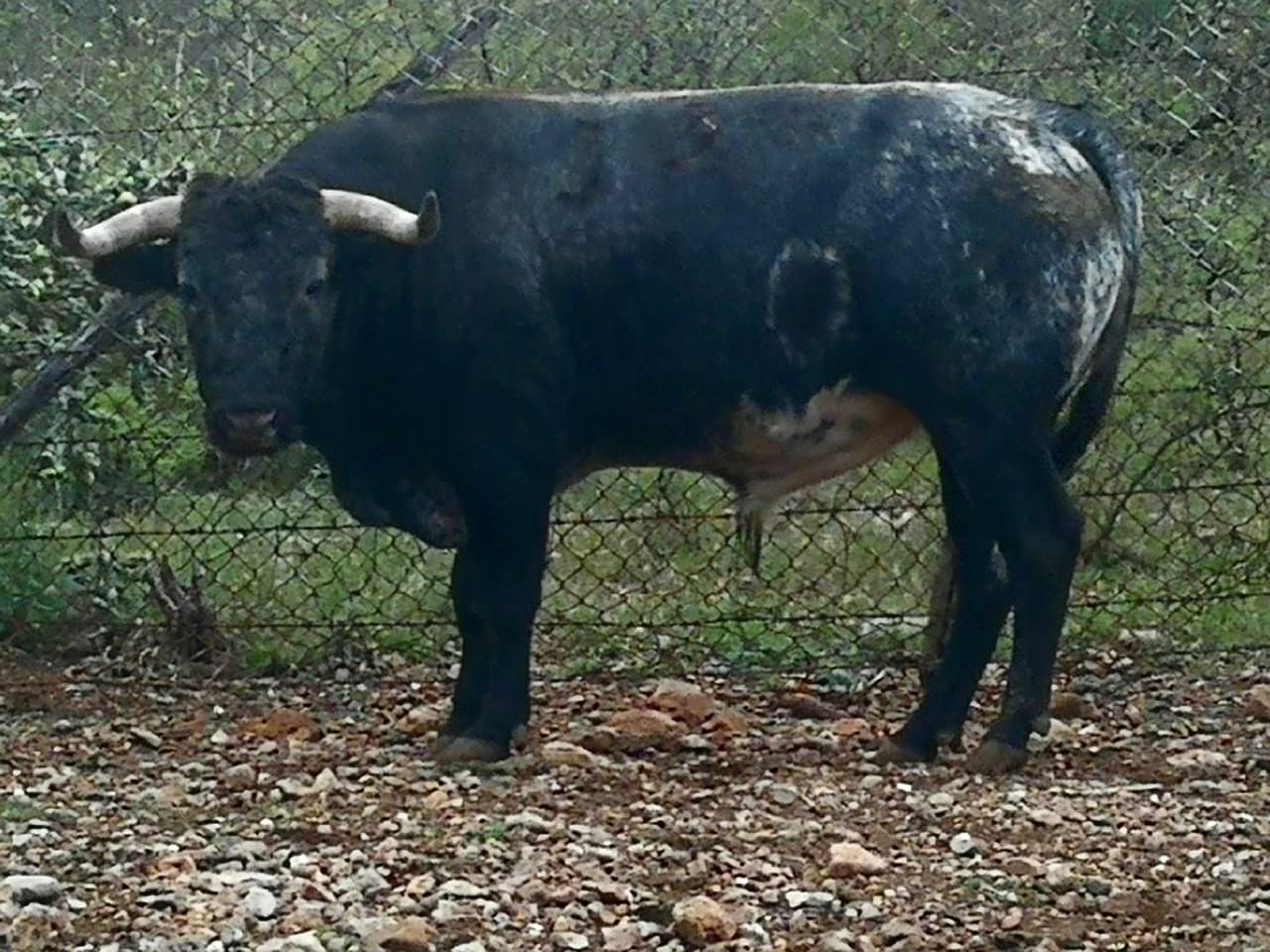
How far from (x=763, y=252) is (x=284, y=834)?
199cm

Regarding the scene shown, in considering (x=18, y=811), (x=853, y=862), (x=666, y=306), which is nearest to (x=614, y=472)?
(x=666, y=306)

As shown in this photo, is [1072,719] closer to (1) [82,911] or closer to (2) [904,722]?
(2) [904,722]

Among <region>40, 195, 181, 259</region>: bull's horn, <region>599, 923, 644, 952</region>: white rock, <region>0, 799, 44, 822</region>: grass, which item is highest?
<region>40, 195, 181, 259</region>: bull's horn

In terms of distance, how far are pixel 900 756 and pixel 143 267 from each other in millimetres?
2365

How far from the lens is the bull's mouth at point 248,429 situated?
5.94m

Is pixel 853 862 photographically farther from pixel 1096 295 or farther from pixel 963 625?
pixel 1096 295

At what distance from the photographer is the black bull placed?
20.1 feet

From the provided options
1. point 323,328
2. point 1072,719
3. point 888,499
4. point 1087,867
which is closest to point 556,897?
point 1087,867

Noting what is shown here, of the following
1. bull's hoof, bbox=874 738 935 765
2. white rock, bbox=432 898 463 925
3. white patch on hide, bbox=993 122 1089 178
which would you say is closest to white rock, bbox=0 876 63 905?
white rock, bbox=432 898 463 925

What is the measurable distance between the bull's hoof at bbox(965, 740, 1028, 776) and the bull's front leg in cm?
120

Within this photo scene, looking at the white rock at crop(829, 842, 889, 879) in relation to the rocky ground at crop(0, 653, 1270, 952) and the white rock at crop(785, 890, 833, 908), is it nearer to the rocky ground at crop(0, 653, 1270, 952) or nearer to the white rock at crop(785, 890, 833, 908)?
the rocky ground at crop(0, 653, 1270, 952)

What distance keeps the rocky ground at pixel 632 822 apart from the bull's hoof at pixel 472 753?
6 centimetres

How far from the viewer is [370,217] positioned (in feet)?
19.8

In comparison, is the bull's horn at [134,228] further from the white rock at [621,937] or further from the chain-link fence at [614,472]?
the white rock at [621,937]
